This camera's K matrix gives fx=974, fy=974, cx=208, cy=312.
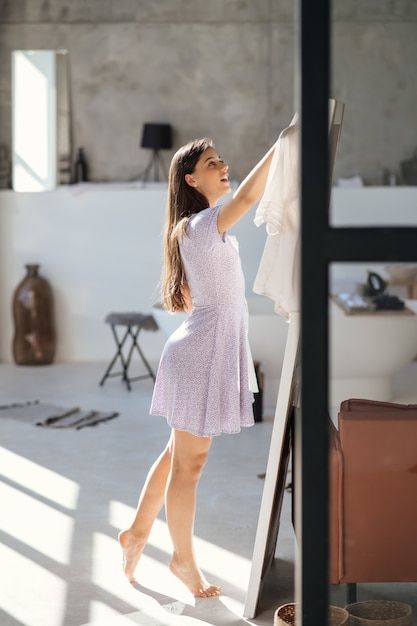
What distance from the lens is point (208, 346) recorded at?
332 cm

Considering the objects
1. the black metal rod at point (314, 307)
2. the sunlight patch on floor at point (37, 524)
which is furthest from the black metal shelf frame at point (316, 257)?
the sunlight patch on floor at point (37, 524)

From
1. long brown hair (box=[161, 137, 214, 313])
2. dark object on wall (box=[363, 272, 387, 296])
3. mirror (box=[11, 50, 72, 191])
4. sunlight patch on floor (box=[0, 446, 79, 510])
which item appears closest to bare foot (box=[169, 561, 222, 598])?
long brown hair (box=[161, 137, 214, 313])

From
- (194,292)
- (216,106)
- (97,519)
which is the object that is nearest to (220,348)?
(194,292)

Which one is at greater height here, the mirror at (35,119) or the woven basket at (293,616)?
the mirror at (35,119)

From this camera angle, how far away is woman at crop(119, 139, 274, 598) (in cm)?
330

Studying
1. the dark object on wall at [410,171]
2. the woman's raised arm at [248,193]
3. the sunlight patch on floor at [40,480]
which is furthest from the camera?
the sunlight patch on floor at [40,480]

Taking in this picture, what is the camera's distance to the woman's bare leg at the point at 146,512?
3535mm

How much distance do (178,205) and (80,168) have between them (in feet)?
22.1

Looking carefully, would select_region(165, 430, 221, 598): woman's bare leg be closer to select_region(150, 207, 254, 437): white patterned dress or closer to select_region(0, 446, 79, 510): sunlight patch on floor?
select_region(150, 207, 254, 437): white patterned dress

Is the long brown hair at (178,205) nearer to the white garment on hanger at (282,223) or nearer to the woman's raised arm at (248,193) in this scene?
the woman's raised arm at (248,193)

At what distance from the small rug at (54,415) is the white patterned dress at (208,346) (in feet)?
10.2

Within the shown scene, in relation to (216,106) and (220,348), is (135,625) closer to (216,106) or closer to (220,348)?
(220,348)

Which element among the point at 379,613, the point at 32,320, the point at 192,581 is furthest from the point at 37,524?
the point at 32,320

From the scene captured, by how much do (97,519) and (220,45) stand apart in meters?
6.51
